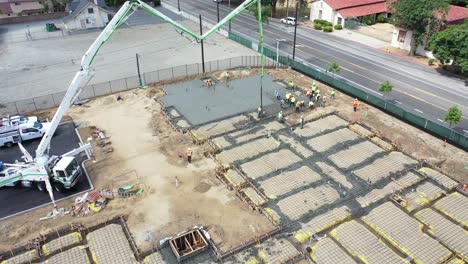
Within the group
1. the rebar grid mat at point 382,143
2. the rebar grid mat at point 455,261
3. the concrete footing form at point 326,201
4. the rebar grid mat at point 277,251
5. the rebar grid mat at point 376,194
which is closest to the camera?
the rebar grid mat at point 455,261

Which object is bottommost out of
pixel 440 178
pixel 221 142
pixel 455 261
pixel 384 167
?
pixel 455 261

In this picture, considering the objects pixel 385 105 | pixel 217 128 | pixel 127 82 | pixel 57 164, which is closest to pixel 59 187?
pixel 57 164

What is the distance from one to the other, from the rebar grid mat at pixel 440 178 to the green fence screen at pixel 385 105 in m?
6.25

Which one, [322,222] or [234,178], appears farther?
[234,178]

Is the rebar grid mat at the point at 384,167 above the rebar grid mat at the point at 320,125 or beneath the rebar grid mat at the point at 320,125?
beneath

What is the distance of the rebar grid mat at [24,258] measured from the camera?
2575cm

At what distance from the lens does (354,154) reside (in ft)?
119

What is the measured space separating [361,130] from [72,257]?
30908 mm

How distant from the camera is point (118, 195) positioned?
3155 cm

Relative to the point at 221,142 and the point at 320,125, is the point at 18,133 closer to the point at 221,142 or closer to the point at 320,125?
the point at 221,142

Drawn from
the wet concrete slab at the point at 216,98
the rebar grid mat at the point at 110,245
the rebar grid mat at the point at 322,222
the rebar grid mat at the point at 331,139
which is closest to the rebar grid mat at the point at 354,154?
the rebar grid mat at the point at 331,139

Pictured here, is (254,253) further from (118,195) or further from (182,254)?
(118,195)

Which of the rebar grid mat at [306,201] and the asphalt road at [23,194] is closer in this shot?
the rebar grid mat at [306,201]

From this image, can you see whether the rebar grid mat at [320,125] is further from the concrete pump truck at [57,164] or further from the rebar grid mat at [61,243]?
the rebar grid mat at [61,243]
